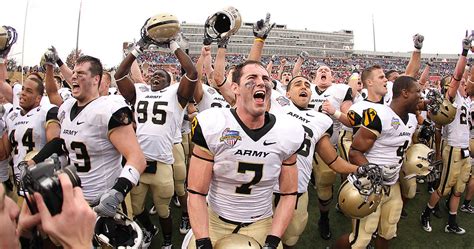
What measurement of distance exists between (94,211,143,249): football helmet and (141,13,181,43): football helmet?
1668 millimetres

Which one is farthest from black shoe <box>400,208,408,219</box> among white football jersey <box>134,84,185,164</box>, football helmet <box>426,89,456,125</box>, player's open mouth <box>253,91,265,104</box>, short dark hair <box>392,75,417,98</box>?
player's open mouth <box>253,91,265,104</box>

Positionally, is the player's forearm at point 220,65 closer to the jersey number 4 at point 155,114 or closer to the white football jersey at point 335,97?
the jersey number 4 at point 155,114

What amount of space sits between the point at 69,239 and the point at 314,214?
15.8 feet

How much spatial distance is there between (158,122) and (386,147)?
97.9 inches

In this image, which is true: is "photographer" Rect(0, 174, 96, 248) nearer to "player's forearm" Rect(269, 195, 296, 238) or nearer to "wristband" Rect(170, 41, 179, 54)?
"player's forearm" Rect(269, 195, 296, 238)

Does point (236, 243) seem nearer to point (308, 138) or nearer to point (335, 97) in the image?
point (308, 138)

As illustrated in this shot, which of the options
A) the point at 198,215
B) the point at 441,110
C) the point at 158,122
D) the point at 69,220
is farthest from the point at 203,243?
the point at 441,110

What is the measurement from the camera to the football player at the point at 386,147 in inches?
139

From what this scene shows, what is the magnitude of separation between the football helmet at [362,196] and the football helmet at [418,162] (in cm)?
92

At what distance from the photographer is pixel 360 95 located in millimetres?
7230

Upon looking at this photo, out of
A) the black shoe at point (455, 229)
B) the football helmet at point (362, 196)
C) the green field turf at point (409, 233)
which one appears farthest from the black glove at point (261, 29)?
the black shoe at point (455, 229)

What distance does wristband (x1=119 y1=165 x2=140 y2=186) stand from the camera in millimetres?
2584

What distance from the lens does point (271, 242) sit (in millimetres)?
2361

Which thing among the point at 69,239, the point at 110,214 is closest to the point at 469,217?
the point at 110,214
